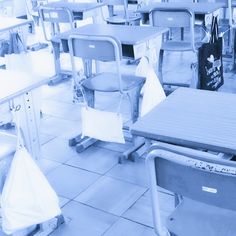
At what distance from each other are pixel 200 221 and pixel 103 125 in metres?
1.31

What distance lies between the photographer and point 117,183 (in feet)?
8.17

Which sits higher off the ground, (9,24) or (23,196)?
(9,24)

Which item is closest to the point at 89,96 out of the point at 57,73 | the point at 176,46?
the point at 176,46

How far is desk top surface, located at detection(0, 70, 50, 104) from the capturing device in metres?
1.80

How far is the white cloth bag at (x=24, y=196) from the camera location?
70.0 inches

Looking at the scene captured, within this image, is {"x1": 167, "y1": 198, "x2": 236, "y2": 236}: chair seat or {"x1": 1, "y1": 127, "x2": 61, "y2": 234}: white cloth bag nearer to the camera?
{"x1": 167, "y1": 198, "x2": 236, "y2": 236}: chair seat

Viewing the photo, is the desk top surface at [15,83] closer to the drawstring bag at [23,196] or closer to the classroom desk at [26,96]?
the classroom desk at [26,96]

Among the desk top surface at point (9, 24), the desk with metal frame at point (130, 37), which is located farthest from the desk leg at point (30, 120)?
the desk top surface at point (9, 24)

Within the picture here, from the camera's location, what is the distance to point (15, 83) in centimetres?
194

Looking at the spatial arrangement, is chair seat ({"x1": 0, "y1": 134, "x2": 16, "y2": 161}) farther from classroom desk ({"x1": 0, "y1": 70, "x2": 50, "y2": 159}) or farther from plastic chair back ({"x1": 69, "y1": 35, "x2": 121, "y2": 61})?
plastic chair back ({"x1": 69, "y1": 35, "x2": 121, "y2": 61})

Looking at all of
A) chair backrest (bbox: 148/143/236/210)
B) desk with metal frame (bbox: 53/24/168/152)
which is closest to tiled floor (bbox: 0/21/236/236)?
desk with metal frame (bbox: 53/24/168/152)

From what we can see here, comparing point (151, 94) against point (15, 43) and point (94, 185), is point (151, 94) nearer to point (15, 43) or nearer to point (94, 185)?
point (94, 185)

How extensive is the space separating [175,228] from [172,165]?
32 centimetres

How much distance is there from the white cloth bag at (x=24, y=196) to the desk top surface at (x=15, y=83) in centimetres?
23
